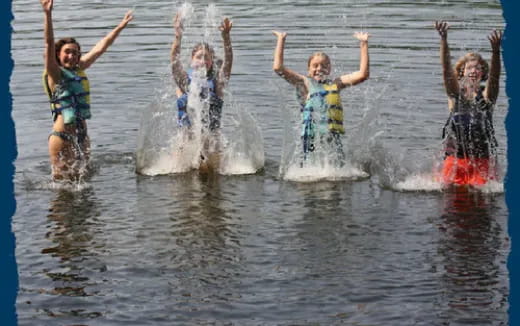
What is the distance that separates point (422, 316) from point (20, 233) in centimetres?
406

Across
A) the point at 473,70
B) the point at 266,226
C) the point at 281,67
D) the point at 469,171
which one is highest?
the point at 281,67

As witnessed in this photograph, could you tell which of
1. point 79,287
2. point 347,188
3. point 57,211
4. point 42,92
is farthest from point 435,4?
point 79,287

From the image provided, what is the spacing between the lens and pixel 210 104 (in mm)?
12039

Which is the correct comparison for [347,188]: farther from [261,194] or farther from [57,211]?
[57,211]

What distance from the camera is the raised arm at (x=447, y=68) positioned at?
992 cm

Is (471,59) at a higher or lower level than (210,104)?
higher

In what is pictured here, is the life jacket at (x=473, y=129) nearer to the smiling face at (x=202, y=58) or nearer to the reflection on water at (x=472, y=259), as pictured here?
the reflection on water at (x=472, y=259)

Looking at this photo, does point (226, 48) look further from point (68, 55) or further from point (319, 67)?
point (68, 55)

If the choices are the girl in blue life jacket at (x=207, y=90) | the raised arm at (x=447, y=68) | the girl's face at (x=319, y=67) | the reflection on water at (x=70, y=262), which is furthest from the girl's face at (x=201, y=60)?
the raised arm at (x=447, y=68)

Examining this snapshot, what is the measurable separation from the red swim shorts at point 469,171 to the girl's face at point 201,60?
9.92ft

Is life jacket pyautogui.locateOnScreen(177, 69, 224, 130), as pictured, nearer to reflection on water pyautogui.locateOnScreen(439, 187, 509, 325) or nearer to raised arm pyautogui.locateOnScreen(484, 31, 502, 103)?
Answer: reflection on water pyautogui.locateOnScreen(439, 187, 509, 325)

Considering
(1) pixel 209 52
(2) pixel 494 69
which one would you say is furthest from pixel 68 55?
(2) pixel 494 69

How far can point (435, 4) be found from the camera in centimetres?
2322

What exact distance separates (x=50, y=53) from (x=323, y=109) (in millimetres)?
3123
